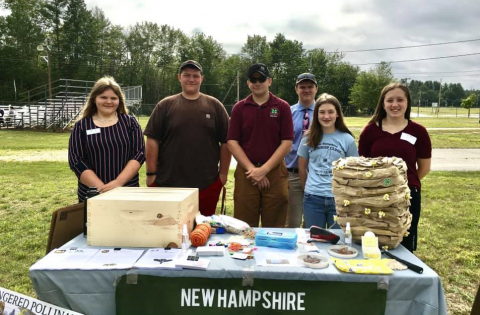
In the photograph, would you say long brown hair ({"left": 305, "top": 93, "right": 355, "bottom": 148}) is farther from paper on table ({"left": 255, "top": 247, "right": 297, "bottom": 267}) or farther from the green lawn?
the green lawn

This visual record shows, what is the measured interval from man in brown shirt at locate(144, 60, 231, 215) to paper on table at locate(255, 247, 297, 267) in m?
1.43

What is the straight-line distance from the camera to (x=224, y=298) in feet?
6.20

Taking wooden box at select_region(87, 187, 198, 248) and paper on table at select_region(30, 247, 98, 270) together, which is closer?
paper on table at select_region(30, 247, 98, 270)

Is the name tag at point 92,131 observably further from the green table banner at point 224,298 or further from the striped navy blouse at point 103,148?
the green table banner at point 224,298

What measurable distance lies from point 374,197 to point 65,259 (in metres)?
1.76

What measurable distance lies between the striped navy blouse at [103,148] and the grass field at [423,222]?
139cm

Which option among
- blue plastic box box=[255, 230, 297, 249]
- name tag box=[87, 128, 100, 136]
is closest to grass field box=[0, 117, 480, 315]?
name tag box=[87, 128, 100, 136]

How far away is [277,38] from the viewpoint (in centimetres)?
6050

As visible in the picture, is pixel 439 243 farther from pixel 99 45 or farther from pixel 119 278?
pixel 99 45

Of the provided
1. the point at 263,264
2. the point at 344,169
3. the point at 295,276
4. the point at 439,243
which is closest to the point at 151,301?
the point at 263,264

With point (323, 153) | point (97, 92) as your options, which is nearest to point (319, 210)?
point (323, 153)

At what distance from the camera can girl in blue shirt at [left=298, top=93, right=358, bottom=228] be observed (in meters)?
2.88

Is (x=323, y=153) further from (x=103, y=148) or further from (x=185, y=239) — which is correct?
(x=103, y=148)

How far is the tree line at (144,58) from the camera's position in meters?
43.5
